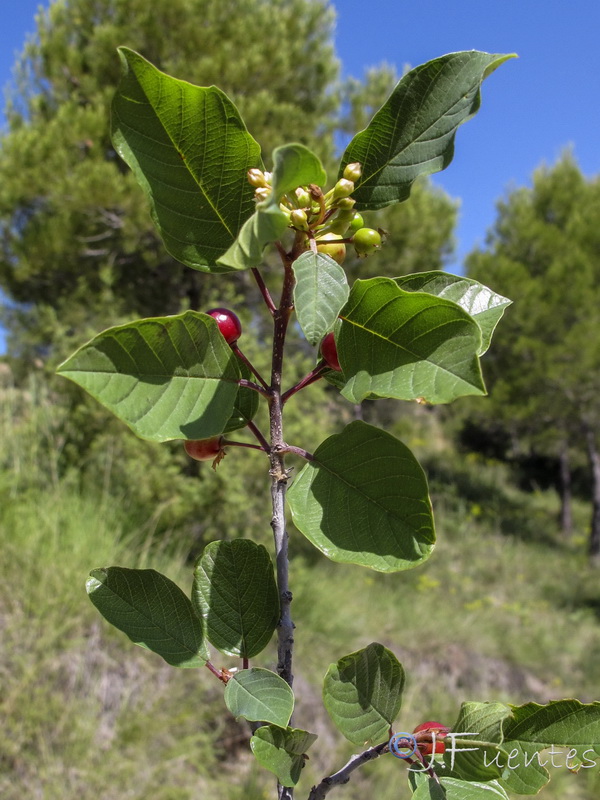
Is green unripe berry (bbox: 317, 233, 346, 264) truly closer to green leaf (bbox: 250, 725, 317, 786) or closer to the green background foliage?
green leaf (bbox: 250, 725, 317, 786)

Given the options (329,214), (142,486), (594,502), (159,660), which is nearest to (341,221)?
(329,214)

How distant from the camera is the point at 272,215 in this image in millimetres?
264

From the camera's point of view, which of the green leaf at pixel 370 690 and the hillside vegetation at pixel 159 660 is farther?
the hillside vegetation at pixel 159 660

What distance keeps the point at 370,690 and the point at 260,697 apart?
0.08m

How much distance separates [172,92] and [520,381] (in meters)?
6.89

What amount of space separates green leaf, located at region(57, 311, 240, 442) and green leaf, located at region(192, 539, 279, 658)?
11cm

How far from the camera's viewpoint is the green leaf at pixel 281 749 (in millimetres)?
319

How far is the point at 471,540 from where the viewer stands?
18.2ft

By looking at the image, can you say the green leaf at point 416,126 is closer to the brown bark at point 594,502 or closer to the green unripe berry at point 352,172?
the green unripe berry at point 352,172

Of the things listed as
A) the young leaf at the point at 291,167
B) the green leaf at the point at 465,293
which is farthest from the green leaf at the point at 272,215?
the green leaf at the point at 465,293

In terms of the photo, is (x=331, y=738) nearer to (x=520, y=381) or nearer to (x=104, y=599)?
(x=104, y=599)

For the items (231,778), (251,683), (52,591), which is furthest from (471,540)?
(251,683)

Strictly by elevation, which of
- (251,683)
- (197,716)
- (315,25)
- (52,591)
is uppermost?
(315,25)

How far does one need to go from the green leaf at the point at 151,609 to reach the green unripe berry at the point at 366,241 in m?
0.23
